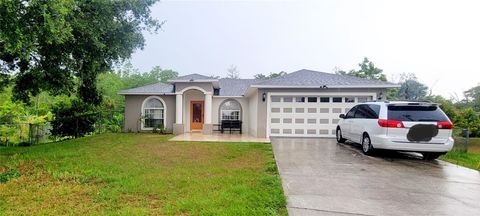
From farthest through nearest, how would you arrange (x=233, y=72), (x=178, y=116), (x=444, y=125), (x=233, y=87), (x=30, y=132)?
(x=233, y=72) → (x=233, y=87) → (x=178, y=116) → (x=30, y=132) → (x=444, y=125)

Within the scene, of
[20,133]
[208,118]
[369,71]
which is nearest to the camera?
[20,133]

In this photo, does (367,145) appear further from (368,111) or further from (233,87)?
(233,87)

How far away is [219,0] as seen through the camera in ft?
57.9

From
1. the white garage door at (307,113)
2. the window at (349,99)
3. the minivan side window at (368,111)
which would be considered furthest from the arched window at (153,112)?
the minivan side window at (368,111)

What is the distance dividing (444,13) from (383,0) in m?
4.68

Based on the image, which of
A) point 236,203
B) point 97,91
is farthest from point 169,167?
point 97,91

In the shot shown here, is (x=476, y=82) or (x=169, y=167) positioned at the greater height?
(x=476, y=82)

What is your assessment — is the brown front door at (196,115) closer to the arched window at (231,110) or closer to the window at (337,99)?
the arched window at (231,110)

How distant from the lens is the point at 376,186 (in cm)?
465

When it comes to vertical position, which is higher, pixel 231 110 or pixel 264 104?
pixel 264 104

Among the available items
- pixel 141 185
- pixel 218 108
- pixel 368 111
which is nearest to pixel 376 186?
pixel 368 111

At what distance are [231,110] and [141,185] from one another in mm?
12536

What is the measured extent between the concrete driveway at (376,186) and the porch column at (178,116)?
30.7 feet

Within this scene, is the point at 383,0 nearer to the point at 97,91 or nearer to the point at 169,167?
the point at 169,167
